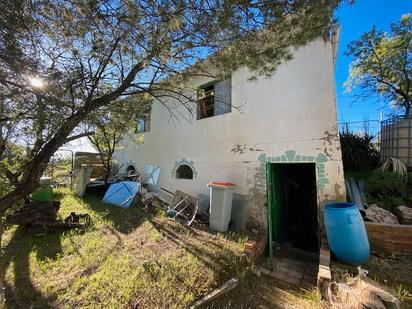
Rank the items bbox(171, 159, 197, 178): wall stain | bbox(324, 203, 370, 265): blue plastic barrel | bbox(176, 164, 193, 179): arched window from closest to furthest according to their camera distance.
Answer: bbox(324, 203, 370, 265): blue plastic barrel → bbox(171, 159, 197, 178): wall stain → bbox(176, 164, 193, 179): arched window

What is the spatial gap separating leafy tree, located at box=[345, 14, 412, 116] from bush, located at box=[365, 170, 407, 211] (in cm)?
555

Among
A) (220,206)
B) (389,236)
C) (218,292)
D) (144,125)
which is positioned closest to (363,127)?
(389,236)

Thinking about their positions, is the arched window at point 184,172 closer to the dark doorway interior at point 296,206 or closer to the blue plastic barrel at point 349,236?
the dark doorway interior at point 296,206

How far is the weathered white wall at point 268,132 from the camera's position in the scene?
171 inches

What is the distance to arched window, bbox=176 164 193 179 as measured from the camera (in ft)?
23.2

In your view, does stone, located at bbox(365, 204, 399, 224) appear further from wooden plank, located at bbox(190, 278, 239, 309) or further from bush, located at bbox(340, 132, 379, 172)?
wooden plank, located at bbox(190, 278, 239, 309)

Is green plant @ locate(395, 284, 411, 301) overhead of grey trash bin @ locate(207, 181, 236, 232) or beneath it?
beneath

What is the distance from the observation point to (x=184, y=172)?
288 inches

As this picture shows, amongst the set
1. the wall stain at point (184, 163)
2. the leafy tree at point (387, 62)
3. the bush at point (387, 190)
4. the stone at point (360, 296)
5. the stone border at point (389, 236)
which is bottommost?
the stone at point (360, 296)

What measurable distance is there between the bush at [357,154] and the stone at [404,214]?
2.56 metres

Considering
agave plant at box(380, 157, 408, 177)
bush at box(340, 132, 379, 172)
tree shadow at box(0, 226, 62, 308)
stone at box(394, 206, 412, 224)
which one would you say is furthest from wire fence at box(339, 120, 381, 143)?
tree shadow at box(0, 226, 62, 308)

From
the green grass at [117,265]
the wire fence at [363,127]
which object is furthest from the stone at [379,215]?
the wire fence at [363,127]

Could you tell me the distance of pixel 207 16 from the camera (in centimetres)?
248

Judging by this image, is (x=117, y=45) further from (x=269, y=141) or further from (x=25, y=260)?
(x=25, y=260)
